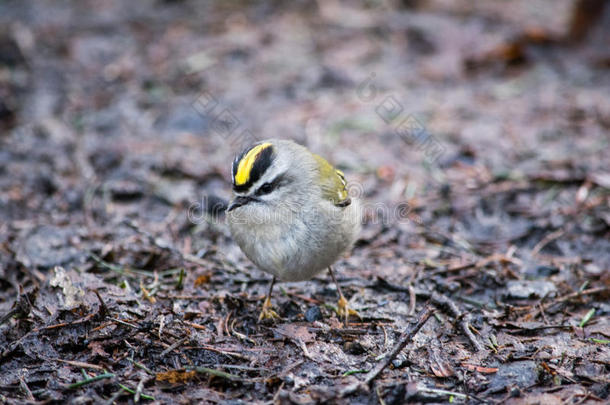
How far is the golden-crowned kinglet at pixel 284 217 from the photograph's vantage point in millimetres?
4195

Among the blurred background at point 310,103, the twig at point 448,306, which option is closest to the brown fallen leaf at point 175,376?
the twig at point 448,306

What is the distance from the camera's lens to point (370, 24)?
9.86 m

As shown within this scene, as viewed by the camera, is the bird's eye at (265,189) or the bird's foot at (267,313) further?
the bird's foot at (267,313)

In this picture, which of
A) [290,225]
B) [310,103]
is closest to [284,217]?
[290,225]

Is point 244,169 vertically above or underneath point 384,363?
above

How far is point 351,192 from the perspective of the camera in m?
6.04

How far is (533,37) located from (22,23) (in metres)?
8.32

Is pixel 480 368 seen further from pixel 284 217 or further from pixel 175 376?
pixel 175 376

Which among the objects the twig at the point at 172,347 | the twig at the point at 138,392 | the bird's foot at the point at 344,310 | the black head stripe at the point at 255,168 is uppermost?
the black head stripe at the point at 255,168

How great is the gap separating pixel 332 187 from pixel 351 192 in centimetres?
142

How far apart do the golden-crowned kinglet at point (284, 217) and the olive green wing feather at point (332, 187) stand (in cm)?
2

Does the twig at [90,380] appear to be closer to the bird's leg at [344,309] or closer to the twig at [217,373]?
the twig at [217,373]

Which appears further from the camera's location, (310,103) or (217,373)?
(310,103)

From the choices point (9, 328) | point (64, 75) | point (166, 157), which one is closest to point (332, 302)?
point (9, 328)
